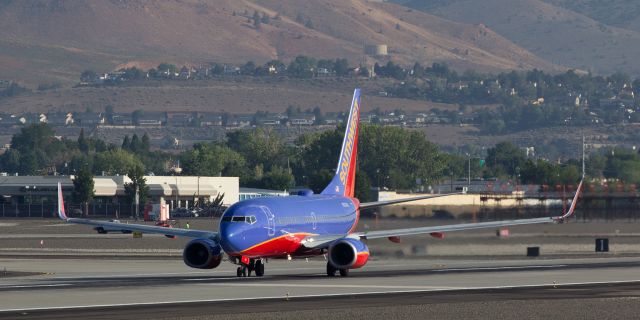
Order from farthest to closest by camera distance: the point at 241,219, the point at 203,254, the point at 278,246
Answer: the point at 203,254 → the point at 278,246 → the point at 241,219

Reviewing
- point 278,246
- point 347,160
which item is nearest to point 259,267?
point 278,246

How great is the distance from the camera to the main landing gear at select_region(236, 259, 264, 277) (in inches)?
2884

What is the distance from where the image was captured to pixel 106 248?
113 meters

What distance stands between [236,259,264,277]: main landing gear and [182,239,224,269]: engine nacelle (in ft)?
4.50

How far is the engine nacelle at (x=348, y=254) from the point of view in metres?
72.6

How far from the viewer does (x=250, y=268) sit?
241ft

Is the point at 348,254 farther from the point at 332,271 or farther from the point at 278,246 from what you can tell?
the point at 278,246

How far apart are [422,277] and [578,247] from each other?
1348 inches

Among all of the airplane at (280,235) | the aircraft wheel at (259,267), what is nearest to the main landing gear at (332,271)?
the airplane at (280,235)

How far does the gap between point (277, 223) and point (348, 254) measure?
3.65m

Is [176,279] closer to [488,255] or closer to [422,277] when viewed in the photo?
[422,277]

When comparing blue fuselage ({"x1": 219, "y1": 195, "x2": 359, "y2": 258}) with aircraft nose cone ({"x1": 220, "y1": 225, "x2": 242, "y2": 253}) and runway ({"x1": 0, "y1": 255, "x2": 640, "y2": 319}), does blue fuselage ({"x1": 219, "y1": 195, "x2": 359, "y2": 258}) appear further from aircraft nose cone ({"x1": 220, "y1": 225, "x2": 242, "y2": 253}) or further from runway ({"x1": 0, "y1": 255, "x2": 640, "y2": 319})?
runway ({"x1": 0, "y1": 255, "x2": 640, "y2": 319})

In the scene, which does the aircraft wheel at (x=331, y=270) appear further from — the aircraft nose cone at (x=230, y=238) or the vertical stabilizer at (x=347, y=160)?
the vertical stabilizer at (x=347, y=160)

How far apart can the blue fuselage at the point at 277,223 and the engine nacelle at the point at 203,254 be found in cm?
187
